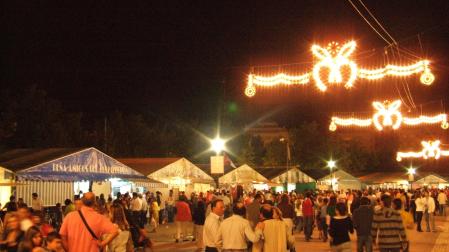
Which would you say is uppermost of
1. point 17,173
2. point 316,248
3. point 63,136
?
point 63,136

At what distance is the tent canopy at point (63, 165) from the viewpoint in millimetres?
25016

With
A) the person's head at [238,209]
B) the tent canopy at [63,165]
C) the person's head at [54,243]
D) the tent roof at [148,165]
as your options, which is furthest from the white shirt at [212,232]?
the tent roof at [148,165]

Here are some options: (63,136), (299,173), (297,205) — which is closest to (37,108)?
(63,136)

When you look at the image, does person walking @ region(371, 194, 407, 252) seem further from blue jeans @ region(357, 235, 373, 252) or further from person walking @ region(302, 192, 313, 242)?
person walking @ region(302, 192, 313, 242)

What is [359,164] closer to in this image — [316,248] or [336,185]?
[336,185]

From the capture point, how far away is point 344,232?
38.5 feet

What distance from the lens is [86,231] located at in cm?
821

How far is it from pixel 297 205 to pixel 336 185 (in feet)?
107

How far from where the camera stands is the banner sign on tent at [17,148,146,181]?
25.3m

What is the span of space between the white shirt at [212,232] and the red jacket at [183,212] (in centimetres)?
1242

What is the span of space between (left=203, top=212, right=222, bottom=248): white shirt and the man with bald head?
2765 mm

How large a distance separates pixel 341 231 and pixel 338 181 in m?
47.8

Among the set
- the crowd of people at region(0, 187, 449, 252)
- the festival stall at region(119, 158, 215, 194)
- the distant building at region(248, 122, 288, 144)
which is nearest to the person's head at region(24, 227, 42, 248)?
the crowd of people at region(0, 187, 449, 252)

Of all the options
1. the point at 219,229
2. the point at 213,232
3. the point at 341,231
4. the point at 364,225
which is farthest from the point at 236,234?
the point at 364,225
